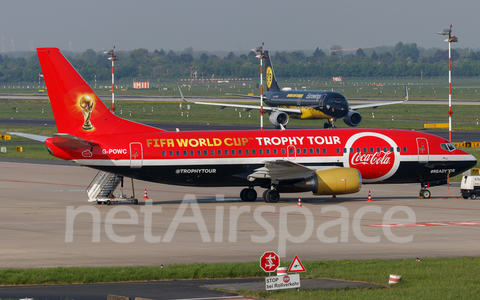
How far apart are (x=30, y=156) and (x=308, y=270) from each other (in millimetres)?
55137

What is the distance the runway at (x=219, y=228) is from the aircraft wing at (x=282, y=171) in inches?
69.6

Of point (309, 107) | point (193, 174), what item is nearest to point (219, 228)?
point (193, 174)

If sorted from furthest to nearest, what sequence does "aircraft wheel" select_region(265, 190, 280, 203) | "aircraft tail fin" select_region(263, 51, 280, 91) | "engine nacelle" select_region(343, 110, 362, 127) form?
1. "aircraft tail fin" select_region(263, 51, 280, 91)
2. "engine nacelle" select_region(343, 110, 362, 127)
3. "aircraft wheel" select_region(265, 190, 280, 203)

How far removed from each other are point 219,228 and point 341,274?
38.4ft

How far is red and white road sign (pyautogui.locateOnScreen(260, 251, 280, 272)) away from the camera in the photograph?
18.0 m

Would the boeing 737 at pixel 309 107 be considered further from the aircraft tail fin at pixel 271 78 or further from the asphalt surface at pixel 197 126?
the asphalt surface at pixel 197 126

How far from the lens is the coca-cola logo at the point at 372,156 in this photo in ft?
139

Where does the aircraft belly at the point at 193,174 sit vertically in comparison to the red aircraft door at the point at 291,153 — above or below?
below

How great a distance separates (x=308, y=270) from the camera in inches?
885

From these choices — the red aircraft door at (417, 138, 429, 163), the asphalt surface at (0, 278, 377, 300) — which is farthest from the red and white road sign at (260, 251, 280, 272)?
the red aircraft door at (417, 138, 429, 163)

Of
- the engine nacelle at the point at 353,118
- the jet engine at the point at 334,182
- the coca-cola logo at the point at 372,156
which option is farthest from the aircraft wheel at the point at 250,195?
the engine nacelle at the point at 353,118

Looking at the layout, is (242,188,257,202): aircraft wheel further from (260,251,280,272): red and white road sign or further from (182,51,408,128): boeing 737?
(182,51,408,128): boeing 737

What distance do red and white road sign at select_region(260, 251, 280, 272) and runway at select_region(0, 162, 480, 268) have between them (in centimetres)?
666

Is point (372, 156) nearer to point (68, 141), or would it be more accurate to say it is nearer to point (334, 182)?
point (334, 182)
